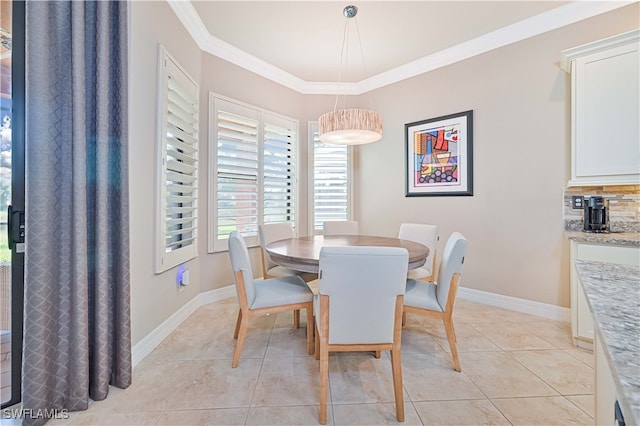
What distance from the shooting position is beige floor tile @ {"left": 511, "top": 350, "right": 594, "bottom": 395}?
168 centimetres

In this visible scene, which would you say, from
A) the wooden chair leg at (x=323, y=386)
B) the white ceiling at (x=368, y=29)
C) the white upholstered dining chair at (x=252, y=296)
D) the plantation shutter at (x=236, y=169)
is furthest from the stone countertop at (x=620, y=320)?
the plantation shutter at (x=236, y=169)

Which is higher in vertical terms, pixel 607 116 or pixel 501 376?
pixel 607 116

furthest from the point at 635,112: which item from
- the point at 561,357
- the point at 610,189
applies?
the point at 561,357

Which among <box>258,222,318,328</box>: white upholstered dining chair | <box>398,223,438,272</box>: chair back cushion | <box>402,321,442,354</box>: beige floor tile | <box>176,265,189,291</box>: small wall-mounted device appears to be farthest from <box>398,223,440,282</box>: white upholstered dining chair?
<box>176,265,189,291</box>: small wall-mounted device

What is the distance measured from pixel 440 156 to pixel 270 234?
86.6 inches

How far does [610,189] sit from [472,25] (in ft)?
6.44

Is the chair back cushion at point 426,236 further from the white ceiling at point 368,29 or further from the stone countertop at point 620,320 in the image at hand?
the white ceiling at point 368,29

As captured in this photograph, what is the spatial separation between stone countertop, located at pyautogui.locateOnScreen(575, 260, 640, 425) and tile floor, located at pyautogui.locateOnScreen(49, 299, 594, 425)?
3.12 feet

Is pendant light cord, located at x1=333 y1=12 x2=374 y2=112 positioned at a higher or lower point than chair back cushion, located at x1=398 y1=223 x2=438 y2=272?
higher

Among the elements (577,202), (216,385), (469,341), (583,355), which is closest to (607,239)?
(577,202)

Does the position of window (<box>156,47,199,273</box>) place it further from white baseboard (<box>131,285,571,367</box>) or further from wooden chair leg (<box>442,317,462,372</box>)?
wooden chair leg (<box>442,317,462,372</box>)

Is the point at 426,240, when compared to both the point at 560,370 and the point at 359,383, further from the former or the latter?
the point at 359,383

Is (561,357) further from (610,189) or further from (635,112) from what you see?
(635,112)

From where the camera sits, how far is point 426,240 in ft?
9.34
